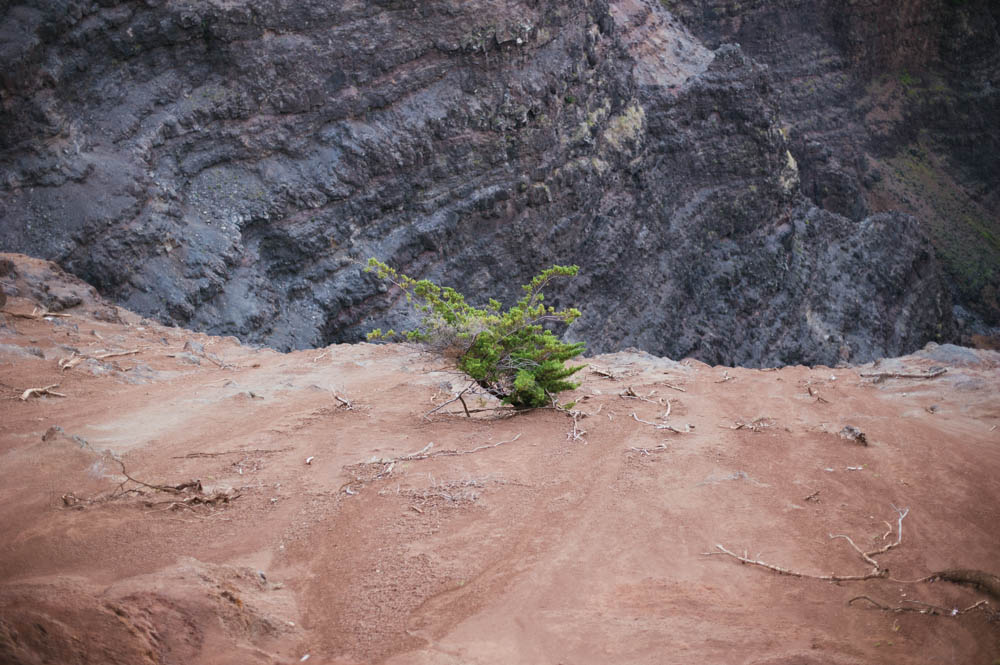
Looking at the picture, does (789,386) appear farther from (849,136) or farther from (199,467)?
(849,136)

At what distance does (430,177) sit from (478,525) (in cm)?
1655

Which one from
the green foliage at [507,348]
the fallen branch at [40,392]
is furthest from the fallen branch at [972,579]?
the fallen branch at [40,392]

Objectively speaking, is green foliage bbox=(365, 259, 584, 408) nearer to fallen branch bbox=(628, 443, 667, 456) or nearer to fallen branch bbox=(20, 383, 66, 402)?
fallen branch bbox=(628, 443, 667, 456)

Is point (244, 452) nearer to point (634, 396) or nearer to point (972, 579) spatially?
point (634, 396)

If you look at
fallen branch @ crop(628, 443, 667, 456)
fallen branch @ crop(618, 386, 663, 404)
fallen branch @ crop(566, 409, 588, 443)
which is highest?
fallen branch @ crop(628, 443, 667, 456)

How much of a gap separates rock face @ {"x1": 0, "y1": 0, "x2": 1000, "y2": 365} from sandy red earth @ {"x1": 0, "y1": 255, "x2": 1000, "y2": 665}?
29.4 feet

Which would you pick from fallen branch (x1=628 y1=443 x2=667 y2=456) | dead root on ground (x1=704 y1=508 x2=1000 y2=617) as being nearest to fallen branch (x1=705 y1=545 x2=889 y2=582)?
dead root on ground (x1=704 y1=508 x2=1000 y2=617)

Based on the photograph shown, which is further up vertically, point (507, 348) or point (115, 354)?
point (507, 348)

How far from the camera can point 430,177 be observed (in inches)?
805

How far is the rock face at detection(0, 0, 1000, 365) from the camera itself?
640 inches

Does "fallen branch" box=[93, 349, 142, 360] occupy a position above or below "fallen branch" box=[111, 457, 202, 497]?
below

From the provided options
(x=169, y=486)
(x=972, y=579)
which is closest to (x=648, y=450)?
(x=972, y=579)

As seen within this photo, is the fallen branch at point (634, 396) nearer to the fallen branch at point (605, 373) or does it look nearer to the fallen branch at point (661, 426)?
the fallen branch at point (661, 426)

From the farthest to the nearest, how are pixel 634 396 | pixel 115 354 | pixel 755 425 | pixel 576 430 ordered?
pixel 115 354 → pixel 634 396 → pixel 755 425 → pixel 576 430
